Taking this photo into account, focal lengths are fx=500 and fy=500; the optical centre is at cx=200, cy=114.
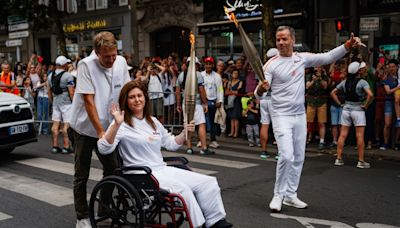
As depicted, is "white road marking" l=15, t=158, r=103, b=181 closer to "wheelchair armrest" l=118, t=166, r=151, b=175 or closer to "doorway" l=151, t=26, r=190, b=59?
"wheelchair armrest" l=118, t=166, r=151, b=175

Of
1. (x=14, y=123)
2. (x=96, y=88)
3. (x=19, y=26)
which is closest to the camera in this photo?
(x=96, y=88)

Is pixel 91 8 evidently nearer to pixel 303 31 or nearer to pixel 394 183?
pixel 303 31

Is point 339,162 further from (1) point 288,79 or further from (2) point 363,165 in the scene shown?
(1) point 288,79

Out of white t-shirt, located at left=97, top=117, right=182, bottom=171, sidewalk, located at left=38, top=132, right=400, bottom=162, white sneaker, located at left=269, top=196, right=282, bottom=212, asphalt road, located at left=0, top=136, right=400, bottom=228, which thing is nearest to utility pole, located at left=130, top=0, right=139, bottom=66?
sidewalk, located at left=38, top=132, right=400, bottom=162

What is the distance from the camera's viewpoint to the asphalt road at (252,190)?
5406 mm

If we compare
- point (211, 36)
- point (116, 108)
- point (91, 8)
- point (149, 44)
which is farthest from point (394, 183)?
point (91, 8)

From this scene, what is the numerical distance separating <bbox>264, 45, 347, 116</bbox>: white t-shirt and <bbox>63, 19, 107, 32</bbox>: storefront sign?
20.9 metres

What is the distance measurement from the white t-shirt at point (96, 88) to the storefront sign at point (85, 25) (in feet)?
70.6

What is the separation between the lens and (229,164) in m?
8.70

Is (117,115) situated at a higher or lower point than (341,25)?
lower

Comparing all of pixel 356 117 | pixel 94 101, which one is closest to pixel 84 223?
pixel 94 101

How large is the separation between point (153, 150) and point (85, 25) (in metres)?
23.9

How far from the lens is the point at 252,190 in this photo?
673cm

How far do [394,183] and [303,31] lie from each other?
11.1 m
